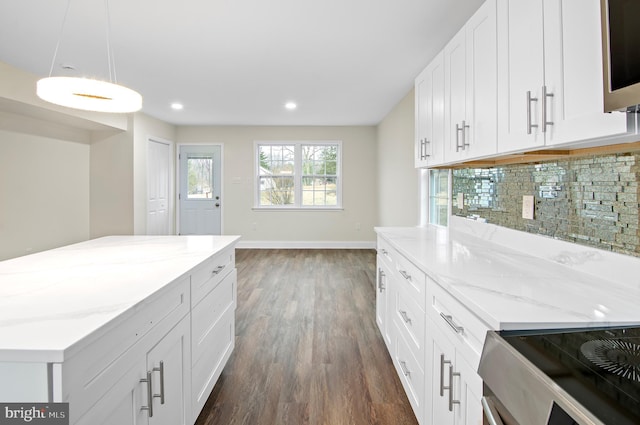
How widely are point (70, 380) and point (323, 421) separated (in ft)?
4.63

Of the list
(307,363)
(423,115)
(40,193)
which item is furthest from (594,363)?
(40,193)

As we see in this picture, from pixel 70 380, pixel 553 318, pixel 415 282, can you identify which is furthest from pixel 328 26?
pixel 70 380

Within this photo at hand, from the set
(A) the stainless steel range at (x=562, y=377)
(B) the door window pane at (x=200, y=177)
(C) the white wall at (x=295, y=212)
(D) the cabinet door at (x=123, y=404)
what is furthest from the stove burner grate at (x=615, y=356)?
(B) the door window pane at (x=200, y=177)

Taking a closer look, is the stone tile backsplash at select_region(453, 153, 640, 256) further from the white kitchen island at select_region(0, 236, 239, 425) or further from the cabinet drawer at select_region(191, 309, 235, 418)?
the cabinet drawer at select_region(191, 309, 235, 418)

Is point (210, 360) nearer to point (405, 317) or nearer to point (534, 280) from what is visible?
point (405, 317)

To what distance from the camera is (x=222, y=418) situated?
1886mm

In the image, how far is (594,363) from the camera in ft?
2.41

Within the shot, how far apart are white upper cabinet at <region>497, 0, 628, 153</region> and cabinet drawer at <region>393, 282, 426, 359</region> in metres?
0.87

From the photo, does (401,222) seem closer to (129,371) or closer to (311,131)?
(311,131)

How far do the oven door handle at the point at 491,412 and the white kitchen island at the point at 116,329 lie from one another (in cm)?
99

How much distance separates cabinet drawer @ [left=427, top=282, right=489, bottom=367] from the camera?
1.08 metres

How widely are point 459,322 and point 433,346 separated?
34 centimetres

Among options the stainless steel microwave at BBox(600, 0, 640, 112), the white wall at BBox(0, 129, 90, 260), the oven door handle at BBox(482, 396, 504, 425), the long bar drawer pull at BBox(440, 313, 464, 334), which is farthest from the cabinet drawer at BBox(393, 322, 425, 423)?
the white wall at BBox(0, 129, 90, 260)

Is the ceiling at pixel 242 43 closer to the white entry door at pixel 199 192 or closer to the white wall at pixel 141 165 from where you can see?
the white wall at pixel 141 165
